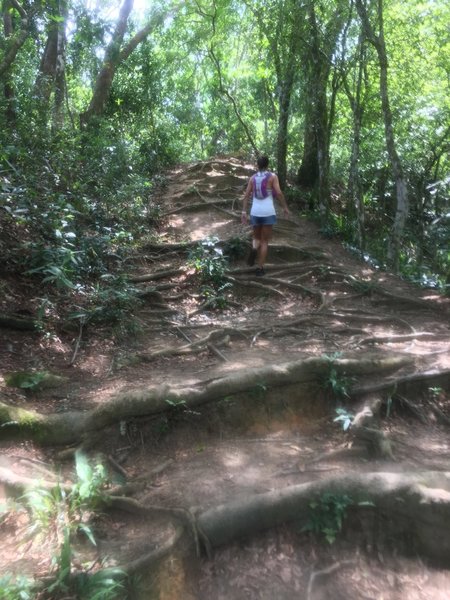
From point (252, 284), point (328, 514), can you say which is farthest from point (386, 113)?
point (328, 514)

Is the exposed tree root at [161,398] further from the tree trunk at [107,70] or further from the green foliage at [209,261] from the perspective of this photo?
the tree trunk at [107,70]

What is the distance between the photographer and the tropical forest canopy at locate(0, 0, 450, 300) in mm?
6658

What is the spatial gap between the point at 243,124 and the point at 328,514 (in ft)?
34.9

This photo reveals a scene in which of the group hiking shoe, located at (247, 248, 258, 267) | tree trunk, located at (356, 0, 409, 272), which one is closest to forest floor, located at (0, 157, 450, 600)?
hiking shoe, located at (247, 248, 258, 267)

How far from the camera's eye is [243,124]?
11812 millimetres

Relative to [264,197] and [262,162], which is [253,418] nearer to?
[264,197]

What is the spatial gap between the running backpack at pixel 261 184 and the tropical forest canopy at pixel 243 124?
7.01 feet

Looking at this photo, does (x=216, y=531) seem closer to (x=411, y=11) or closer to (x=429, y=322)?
(x=429, y=322)

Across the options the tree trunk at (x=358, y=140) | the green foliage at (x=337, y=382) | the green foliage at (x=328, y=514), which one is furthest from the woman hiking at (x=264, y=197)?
the green foliage at (x=328, y=514)

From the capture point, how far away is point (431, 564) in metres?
2.94

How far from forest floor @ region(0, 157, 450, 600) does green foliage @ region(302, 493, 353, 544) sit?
1cm

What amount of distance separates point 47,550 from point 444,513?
2.43 m

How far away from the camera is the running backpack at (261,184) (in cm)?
708

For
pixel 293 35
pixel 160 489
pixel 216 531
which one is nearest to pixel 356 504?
pixel 216 531
